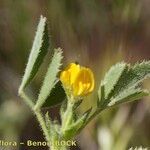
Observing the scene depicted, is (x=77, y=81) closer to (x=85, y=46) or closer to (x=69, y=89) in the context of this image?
(x=69, y=89)

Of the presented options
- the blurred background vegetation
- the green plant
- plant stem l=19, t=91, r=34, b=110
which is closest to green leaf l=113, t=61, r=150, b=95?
the green plant

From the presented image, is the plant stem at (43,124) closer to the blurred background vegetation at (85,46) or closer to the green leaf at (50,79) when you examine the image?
the green leaf at (50,79)

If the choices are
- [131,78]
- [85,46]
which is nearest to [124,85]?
[131,78]

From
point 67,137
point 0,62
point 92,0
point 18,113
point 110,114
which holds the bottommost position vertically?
→ point 67,137

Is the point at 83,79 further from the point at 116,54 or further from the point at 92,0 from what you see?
the point at 92,0

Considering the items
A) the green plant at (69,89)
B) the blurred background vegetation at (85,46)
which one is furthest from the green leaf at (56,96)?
the blurred background vegetation at (85,46)

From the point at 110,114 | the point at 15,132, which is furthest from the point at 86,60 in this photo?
the point at 15,132
